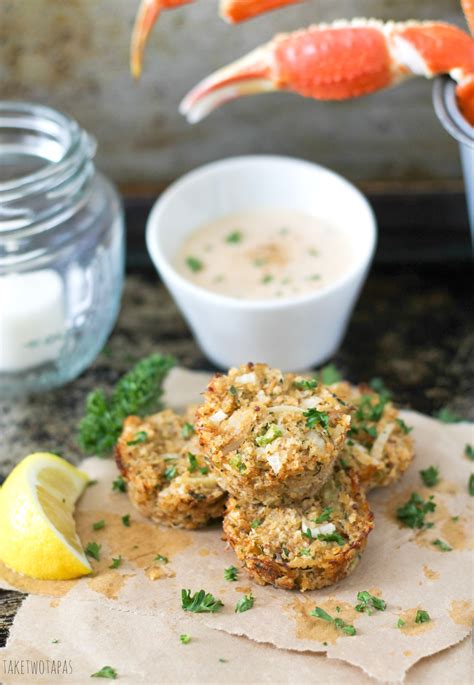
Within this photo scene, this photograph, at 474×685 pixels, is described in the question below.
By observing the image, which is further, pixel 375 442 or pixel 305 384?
pixel 375 442

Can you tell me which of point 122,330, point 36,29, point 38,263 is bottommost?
point 122,330

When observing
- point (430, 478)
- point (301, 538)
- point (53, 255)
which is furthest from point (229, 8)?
point (301, 538)

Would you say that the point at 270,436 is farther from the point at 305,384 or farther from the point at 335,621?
the point at 335,621

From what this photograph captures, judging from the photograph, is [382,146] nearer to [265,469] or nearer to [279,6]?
[279,6]

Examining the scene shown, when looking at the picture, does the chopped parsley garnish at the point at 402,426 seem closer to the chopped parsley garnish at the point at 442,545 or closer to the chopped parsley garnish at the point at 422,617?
the chopped parsley garnish at the point at 442,545

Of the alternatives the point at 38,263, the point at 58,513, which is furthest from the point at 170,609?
the point at 38,263

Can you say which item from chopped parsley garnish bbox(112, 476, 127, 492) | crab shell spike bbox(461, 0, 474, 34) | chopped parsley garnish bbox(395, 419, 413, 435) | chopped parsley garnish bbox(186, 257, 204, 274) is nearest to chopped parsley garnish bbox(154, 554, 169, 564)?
chopped parsley garnish bbox(112, 476, 127, 492)

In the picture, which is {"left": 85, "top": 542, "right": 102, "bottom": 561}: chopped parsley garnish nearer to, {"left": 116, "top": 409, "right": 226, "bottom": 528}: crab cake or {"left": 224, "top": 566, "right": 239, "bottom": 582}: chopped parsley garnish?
{"left": 116, "top": 409, "right": 226, "bottom": 528}: crab cake
